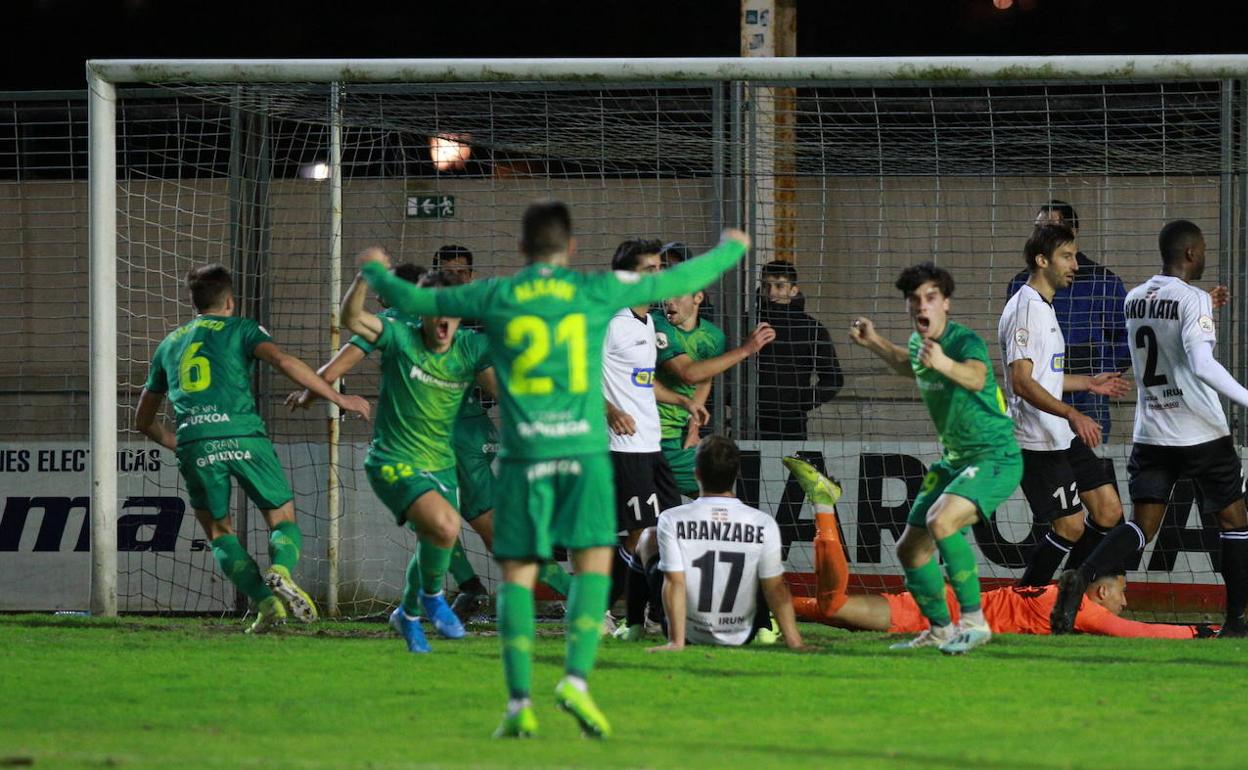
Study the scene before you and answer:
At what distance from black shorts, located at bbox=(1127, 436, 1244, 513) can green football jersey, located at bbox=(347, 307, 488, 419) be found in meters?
3.82

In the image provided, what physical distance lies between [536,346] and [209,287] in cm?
390

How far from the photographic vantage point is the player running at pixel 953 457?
791 centimetres

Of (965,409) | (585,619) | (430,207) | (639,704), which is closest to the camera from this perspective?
(585,619)

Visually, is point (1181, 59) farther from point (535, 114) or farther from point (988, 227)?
point (535, 114)

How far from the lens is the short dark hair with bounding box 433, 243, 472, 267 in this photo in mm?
10414

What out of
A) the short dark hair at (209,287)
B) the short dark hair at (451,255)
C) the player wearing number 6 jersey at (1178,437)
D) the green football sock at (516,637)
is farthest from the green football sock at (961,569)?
the short dark hair at (209,287)

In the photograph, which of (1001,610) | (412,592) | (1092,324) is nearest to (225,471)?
(412,592)

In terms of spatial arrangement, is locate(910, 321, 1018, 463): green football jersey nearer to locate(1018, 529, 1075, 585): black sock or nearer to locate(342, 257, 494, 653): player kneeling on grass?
locate(1018, 529, 1075, 585): black sock

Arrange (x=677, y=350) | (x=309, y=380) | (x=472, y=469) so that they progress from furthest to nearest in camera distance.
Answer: (x=677, y=350) → (x=472, y=469) → (x=309, y=380)

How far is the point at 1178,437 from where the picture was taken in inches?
357

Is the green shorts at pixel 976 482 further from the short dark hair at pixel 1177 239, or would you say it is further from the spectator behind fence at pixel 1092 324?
the spectator behind fence at pixel 1092 324

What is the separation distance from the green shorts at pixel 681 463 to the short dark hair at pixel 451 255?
1.77 metres

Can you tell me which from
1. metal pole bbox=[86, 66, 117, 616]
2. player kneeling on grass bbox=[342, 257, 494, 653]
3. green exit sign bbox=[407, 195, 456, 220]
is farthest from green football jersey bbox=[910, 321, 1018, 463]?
metal pole bbox=[86, 66, 117, 616]

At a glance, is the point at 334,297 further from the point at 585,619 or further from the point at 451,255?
the point at 585,619
